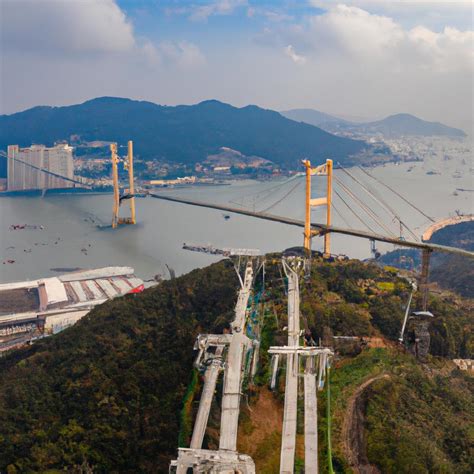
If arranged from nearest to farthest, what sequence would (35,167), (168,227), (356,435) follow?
1. (356,435)
2. (168,227)
3. (35,167)

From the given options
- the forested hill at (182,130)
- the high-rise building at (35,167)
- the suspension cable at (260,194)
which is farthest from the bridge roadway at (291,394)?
the forested hill at (182,130)

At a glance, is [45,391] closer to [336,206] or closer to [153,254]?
[153,254]

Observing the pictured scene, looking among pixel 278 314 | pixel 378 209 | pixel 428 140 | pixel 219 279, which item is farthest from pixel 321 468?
pixel 428 140

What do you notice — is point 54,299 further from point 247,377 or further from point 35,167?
point 35,167

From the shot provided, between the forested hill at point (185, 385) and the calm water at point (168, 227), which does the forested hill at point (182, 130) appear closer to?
the calm water at point (168, 227)

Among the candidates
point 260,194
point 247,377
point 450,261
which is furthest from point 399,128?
point 247,377

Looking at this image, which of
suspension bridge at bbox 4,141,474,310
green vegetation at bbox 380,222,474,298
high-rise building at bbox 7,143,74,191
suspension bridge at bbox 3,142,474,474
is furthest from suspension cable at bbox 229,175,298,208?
suspension bridge at bbox 3,142,474,474
